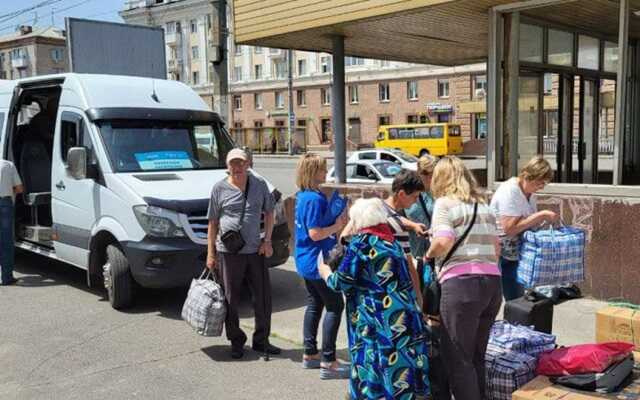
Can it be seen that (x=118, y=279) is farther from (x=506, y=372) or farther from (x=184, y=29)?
(x=184, y=29)

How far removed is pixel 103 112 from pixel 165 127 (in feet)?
2.48

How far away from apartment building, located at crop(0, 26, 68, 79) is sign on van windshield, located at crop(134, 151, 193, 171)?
83.2 meters

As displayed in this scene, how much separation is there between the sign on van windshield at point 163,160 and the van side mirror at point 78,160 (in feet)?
1.88

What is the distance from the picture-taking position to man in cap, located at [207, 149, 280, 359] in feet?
17.7

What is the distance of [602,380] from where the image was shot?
368cm

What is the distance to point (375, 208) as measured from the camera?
11.7 ft

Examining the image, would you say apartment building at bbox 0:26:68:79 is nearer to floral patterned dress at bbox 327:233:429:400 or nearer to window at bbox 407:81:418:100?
window at bbox 407:81:418:100

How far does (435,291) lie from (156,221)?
3676 millimetres

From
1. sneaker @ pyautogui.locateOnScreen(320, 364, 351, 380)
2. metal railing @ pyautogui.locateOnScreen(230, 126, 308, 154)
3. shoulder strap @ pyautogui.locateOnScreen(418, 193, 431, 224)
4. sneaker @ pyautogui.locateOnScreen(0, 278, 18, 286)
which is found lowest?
sneaker @ pyautogui.locateOnScreen(320, 364, 351, 380)

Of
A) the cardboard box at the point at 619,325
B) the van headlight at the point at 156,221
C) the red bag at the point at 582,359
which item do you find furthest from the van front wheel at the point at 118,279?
the cardboard box at the point at 619,325

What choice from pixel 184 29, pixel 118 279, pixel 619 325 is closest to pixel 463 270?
pixel 619 325

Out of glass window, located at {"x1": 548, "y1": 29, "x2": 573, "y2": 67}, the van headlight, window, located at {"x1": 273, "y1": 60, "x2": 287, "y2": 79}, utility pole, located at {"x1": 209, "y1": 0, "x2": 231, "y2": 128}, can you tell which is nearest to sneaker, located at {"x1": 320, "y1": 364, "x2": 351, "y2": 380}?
the van headlight

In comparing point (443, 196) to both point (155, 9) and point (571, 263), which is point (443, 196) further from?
point (155, 9)

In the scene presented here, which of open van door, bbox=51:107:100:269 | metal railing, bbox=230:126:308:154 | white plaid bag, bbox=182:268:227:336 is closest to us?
Answer: white plaid bag, bbox=182:268:227:336
